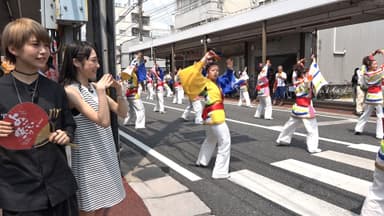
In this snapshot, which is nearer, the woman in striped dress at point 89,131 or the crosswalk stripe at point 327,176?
the woman in striped dress at point 89,131

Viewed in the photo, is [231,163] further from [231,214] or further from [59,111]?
[59,111]

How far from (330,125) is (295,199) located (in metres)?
6.15

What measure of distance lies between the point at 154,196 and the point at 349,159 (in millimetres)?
3743

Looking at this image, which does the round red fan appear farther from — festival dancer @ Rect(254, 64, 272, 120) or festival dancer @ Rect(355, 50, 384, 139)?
festival dancer @ Rect(254, 64, 272, 120)

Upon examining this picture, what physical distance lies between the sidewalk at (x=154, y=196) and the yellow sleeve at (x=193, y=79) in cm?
142

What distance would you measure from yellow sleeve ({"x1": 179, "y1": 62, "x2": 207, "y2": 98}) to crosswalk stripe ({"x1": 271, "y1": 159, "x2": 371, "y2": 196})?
200 cm

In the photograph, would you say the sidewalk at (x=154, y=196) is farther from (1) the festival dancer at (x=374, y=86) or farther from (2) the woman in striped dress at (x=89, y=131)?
(1) the festival dancer at (x=374, y=86)

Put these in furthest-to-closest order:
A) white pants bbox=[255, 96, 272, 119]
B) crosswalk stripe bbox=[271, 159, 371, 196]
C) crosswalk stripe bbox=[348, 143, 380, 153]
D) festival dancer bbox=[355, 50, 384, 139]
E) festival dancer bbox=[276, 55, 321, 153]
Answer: white pants bbox=[255, 96, 272, 119], festival dancer bbox=[355, 50, 384, 139], crosswalk stripe bbox=[348, 143, 380, 153], festival dancer bbox=[276, 55, 321, 153], crosswalk stripe bbox=[271, 159, 371, 196]

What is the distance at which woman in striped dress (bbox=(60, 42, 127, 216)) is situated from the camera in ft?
7.09

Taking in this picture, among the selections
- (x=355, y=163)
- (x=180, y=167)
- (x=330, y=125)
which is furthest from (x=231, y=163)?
(x=330, y=125)

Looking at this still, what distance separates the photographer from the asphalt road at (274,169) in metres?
3.96

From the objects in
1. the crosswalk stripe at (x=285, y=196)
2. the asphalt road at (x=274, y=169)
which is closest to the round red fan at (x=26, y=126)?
the asphalt road at (x=274, y=169)

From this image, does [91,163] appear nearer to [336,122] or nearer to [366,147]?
[366,147]

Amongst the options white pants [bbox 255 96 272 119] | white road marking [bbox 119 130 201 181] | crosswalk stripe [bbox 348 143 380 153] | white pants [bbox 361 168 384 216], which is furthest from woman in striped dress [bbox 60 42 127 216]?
white pants [bbox 255 96 272 119]
